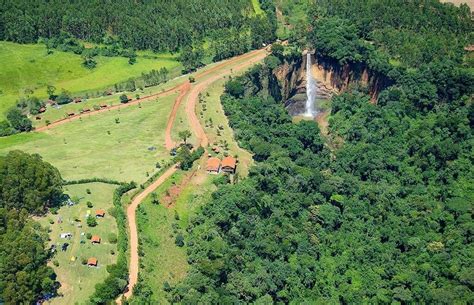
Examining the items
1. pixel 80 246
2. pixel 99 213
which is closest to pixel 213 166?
pixel 99 213

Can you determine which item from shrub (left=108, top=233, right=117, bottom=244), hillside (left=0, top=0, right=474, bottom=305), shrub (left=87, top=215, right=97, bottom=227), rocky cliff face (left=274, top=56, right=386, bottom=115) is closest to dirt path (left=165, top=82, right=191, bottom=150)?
hillside (left=0, top=0, right=474, bottom=305)

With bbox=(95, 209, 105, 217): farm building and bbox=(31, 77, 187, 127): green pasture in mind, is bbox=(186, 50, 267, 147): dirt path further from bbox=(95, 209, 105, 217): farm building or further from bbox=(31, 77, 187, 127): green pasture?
bbox=(95, 209, 105, 217): farm building

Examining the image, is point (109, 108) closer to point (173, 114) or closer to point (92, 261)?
point (173, 114)

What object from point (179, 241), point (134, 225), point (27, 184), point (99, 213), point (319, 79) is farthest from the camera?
point (319, 79)

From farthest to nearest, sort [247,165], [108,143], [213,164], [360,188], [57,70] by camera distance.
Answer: [57,70]
[108,143]
[247,165]
[360,188]
[213,164]

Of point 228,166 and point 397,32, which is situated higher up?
point 397,32

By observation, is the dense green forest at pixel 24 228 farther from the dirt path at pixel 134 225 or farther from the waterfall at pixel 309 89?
the waterfall at pixel 309 89

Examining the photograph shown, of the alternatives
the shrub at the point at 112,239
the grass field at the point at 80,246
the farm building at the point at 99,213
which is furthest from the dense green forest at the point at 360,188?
the farm building at the point at 99,213
